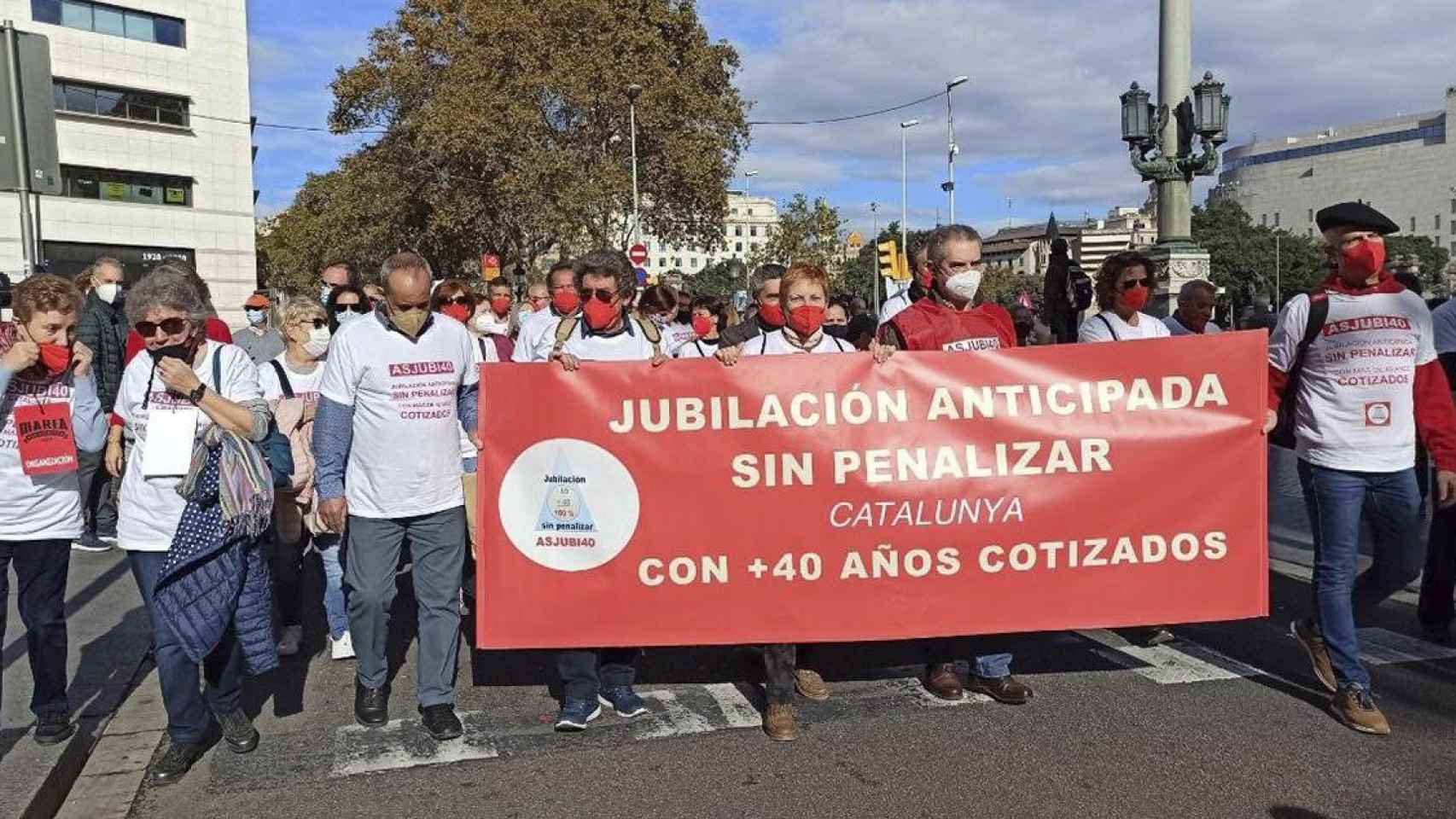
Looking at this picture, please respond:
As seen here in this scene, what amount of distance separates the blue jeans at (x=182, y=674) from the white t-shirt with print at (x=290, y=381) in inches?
60.3

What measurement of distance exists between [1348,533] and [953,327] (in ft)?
5.62

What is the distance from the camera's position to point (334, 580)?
6039 mm

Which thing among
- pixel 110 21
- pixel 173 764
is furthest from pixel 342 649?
pixel 110 21

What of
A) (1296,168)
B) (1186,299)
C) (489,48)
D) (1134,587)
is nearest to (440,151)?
(489,48)

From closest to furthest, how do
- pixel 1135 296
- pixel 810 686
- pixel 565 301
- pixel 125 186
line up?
pixel 810 686
pixel 1135 296
pixel 565 301
pixel 125 186

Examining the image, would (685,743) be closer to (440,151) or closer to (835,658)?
(835,658)

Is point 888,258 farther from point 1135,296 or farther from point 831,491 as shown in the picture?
point 831,491

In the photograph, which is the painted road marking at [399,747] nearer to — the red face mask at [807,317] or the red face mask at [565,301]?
the red face mask at [807,317]

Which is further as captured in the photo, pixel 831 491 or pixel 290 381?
pixel 290 381

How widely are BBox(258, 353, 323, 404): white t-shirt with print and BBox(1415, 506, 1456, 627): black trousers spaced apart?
552 cm

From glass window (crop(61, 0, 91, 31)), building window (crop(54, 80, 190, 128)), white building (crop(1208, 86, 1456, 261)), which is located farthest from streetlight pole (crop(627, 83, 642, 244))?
white building (crop(1208, 86, 1456, 261))

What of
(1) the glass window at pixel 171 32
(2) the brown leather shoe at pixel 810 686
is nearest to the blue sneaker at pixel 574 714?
(2) the brown leather shoe at pixel 810 686

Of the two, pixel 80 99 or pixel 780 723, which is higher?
pixel 80 99

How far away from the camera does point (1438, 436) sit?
4.80 m
